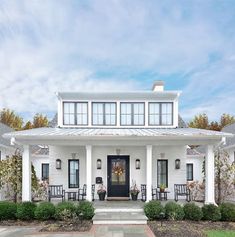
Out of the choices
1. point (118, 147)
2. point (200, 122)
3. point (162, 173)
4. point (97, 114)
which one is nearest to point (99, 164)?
point (118, 147)

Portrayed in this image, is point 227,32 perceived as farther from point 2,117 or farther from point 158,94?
point 2,117

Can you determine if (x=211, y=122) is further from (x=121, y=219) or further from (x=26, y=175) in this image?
(x=26, y=175)

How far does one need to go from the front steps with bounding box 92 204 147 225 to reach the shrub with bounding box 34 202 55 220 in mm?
1672

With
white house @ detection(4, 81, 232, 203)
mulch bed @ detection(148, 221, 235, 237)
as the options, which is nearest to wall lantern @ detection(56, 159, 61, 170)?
white house @ detection(4, 81, 232, 203)

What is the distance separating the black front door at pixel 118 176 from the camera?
16.0 m

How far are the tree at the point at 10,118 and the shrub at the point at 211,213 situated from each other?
117 ft

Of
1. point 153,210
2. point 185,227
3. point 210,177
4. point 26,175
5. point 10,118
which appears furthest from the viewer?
point 10,118

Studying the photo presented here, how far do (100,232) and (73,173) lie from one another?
6.55 m

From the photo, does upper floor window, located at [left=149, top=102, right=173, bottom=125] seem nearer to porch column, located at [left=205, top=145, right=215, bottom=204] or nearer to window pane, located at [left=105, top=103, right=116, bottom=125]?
window pane, located at [left=105, top=103, right=116, bottom=125]

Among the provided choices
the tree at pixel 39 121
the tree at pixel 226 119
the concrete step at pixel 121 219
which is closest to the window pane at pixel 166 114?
the concrete step at pixel 121 219

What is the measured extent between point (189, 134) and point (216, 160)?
9.68 ft

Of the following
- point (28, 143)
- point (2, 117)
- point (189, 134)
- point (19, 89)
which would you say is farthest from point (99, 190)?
point (2, 117)

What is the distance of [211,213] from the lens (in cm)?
1170

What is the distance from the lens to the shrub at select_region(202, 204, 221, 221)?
1167 centimetres
